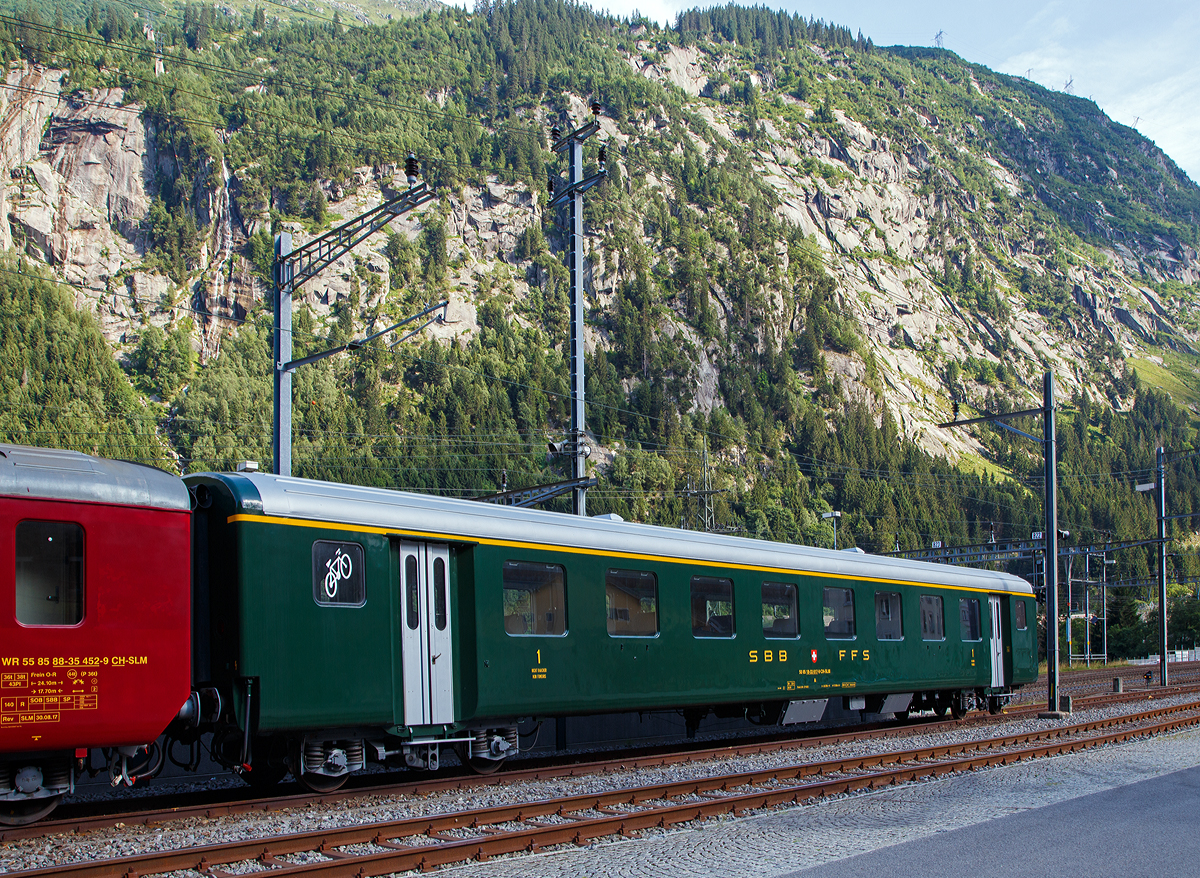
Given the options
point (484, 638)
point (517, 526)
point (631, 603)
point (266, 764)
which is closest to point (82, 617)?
point (266, 764)

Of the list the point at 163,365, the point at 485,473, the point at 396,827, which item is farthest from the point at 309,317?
the point at 396,827

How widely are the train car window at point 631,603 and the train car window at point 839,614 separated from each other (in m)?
4.46

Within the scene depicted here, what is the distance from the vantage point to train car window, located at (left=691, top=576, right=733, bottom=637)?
15.5 m

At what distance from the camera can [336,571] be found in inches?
452

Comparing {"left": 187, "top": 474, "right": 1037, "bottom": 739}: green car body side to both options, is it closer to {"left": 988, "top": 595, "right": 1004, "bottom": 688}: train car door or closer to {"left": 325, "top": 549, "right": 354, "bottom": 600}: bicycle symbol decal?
{"left": 325, "top": 549, "right": 354, "bottom": 600}: bicycle symbol decal

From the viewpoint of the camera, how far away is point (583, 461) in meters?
20.7

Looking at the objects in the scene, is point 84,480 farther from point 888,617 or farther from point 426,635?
point 888,617

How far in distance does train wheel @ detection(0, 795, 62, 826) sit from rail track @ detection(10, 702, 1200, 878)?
6.92ft

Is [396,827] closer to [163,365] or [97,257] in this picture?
[163,365]

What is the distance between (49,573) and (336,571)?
2924 millimetres

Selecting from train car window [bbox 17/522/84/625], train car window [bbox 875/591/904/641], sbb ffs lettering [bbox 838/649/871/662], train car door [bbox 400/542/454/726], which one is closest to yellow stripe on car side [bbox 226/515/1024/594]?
train car door [bbox 400/542/454/726]

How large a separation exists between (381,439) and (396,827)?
118 meters

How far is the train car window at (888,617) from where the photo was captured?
19.2 m

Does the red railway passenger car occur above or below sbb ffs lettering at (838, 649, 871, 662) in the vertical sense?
above
